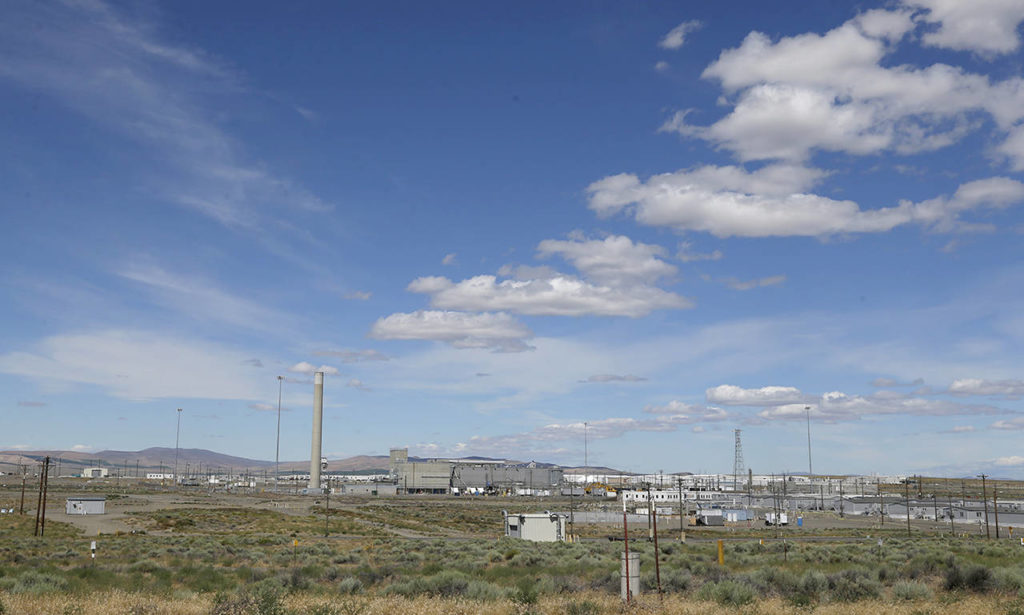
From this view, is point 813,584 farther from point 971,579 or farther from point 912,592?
point 971,579

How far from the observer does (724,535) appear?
260 ft

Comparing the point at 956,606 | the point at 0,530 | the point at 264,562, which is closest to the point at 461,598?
the point at 956,606

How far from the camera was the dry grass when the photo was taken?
1861cm

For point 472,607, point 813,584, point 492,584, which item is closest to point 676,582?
point 813,584

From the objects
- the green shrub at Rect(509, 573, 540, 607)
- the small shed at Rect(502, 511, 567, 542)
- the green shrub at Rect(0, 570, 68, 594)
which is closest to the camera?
the green shrub at Rect(509, 573, 540, 607)

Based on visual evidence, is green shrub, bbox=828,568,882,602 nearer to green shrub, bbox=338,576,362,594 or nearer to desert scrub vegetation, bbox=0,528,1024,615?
desert scrub vegetation, bbox=0,528,1024,615

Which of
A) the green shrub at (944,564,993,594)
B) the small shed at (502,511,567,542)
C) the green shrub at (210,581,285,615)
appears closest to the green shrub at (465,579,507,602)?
the green shrub at (210,581,285,615)

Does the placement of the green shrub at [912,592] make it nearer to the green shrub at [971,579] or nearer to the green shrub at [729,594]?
the green shrub at [971,579]

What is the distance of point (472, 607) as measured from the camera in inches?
766

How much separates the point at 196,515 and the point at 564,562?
2671 inches

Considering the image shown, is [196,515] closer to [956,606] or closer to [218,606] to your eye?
[218,606]

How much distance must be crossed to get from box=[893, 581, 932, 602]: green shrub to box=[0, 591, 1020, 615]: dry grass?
1.11 metres

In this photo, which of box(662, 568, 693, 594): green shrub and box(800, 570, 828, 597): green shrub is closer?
box(800, 570, 828, 597): green shrub

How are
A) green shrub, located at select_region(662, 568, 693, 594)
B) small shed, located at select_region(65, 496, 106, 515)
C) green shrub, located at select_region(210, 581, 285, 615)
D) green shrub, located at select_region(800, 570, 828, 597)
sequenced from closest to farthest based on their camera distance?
green shrub, located at select_region(210, 581, 285, 615), green shrub, located at select_region(800, 570, 828, 597), green shrub, located at select_region(662, 568, 693, 594), small shed, located at select_region(65, 496, 106, 515)
